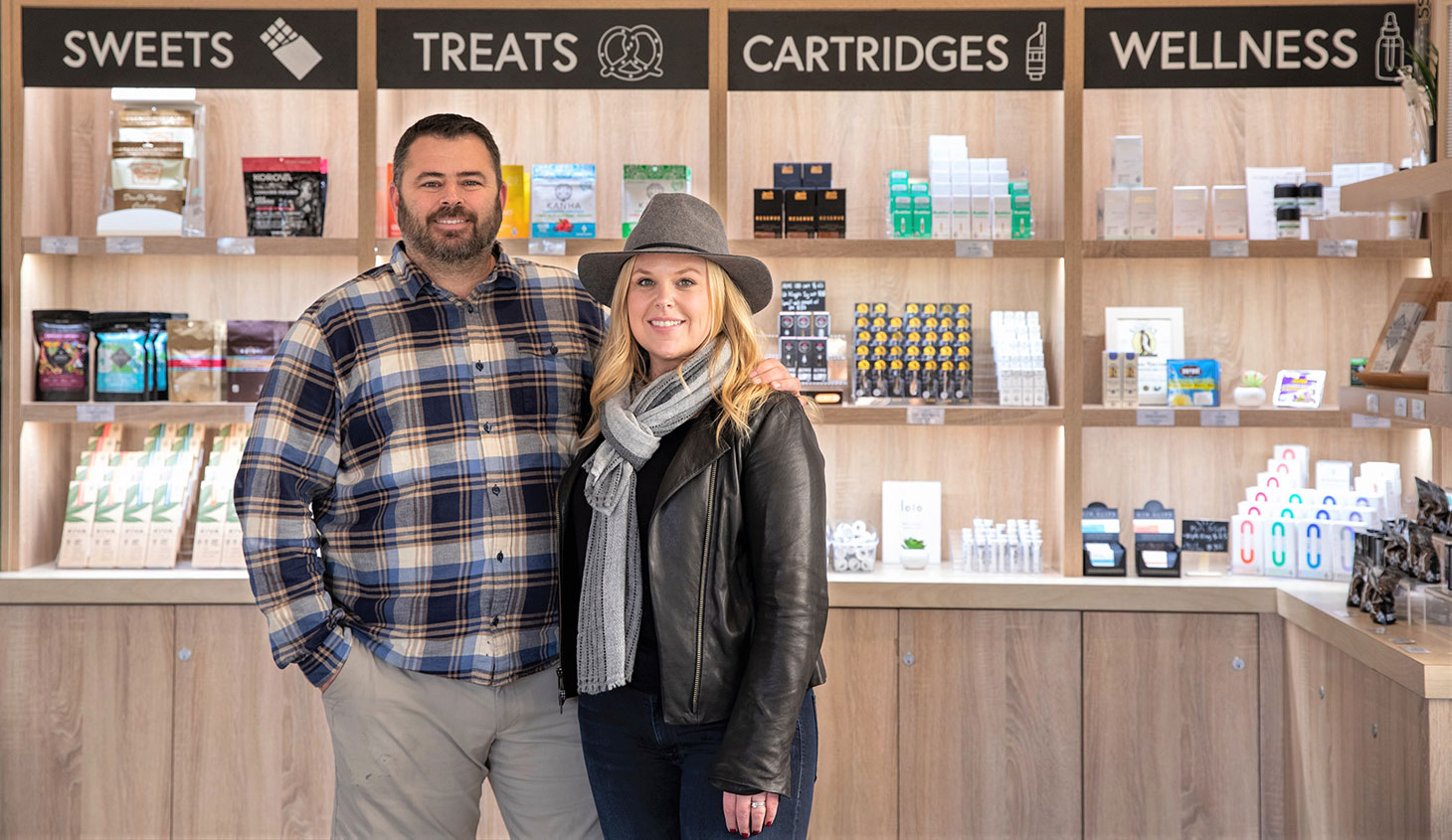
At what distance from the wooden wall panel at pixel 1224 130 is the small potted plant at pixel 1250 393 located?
53 cm

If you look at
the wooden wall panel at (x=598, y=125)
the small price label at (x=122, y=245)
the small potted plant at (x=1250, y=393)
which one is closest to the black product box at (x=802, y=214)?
the wooden wall panel at (x=598, y=125)

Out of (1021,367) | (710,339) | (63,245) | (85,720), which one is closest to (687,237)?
(710,339)

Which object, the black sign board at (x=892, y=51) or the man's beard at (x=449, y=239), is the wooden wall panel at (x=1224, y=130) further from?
the man's beard at (x=449, y=239)

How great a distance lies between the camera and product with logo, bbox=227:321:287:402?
3.71m

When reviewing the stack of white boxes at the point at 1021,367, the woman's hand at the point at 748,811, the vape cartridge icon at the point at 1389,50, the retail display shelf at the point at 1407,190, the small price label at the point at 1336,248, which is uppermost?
the vape cartridge icon at the point at 1389,50

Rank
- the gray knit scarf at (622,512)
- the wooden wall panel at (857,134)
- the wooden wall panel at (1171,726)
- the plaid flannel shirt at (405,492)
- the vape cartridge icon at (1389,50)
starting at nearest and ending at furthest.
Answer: the gray knit scarf at (622,512) → the plaid flannel shirt at (405,492) → the wooden wall panel at (1171,726) → the vape cartridge icon at (1389,50) → the wooden wall panel at (857,134)

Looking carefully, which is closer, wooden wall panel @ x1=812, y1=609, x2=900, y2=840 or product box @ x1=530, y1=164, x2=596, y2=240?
wooden wall panel @ x1=812, y1=609, x2=900, y2=840

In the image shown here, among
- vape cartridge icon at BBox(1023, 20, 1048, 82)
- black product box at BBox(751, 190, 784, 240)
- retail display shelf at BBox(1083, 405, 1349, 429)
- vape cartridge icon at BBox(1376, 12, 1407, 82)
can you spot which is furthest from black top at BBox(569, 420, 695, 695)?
vape cartridge icon at BBox(1376, 12, 1407, 82)

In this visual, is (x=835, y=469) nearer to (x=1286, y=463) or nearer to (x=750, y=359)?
(x=1286, y=463)

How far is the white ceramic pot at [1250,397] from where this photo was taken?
3.72m

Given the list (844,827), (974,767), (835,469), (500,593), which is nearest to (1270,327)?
(835,469)

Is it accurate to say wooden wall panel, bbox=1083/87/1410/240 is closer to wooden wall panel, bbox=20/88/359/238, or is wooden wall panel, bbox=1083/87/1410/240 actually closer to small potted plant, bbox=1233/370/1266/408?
small potted plant, bbox=1233/370/1266/408

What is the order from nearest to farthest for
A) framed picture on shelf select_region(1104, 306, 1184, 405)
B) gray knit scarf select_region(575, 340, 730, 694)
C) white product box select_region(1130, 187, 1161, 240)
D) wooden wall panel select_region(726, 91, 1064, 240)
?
gray knit scarf select_region(575, 340, 730, 694) → white product box select_region(1130, 187, 1161, 240) → framed picture on shelf select_region(1104, 306, 1184, 405) → wooden wall panel select_region(726, 91, 1064, 240)

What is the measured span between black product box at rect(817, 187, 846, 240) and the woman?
1634 millimetres
